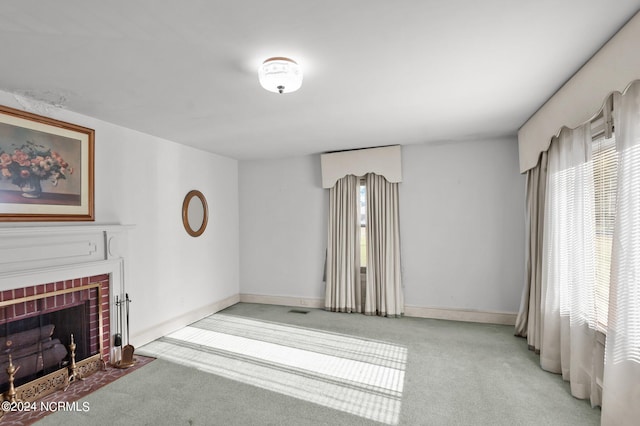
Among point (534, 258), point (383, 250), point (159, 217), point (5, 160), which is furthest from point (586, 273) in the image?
point (5, 160)

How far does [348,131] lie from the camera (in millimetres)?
3691

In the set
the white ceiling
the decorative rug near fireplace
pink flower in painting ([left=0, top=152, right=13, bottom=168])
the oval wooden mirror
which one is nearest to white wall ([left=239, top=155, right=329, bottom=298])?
the oval wooden mirror

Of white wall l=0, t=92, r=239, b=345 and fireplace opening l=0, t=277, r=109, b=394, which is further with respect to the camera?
white wall l=0, t=92, r=239, b=345

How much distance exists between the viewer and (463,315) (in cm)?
425

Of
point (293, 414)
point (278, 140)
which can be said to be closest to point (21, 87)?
point (278, 140)

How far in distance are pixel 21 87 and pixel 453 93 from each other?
3394 mm

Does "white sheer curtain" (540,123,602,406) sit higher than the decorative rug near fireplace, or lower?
higher

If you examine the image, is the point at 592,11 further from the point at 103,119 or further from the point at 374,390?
the point at 103,119

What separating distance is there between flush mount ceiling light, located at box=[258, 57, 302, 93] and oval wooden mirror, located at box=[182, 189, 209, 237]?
109 inches

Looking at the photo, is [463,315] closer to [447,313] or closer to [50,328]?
[447,313]

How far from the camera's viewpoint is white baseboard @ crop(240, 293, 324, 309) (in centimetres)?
499

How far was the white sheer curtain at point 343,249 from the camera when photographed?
468 centimetres

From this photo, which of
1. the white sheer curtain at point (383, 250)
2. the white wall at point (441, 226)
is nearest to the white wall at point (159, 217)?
the white wall at point (441, 226)

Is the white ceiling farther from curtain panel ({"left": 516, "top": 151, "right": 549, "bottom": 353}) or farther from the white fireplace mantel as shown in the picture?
the white fireplace mantel
